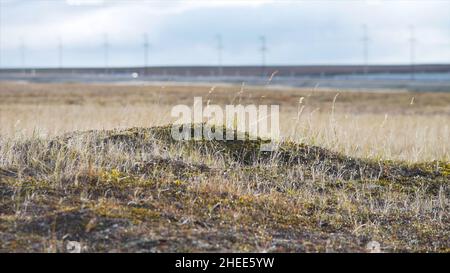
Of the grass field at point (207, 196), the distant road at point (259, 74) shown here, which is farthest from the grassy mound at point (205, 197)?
the distant road at point (259, 74)

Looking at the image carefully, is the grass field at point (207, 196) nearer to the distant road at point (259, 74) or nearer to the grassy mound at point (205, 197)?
the grassy mound at point (205, 197)

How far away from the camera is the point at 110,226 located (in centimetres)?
A: 598

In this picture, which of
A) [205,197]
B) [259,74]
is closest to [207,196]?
[205,197]

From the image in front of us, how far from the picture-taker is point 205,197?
6.96 metres

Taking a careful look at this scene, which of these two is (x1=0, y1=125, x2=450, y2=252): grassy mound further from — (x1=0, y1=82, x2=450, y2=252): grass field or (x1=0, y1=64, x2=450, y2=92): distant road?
(x1=0, y1=64, x2=450, y2=92): distant road

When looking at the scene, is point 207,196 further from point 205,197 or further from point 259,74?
point 259,74

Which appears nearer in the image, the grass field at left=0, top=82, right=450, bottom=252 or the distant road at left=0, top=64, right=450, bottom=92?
the grass field at left=0, top=82, right=450, bottom=252

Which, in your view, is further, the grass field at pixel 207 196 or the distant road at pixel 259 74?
the distant road at pixel 259 74

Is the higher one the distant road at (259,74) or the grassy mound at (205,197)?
the distant road at (259,74)

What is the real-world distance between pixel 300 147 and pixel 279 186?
67.5 inches

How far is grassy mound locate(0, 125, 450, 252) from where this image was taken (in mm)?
5945

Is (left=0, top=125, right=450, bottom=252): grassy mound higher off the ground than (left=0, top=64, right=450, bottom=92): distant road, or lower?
lower

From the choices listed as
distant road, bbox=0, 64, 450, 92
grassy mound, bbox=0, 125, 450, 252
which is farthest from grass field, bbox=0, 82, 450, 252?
distant road, bbox=0, 64, 450, 92

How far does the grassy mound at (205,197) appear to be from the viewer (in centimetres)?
595
